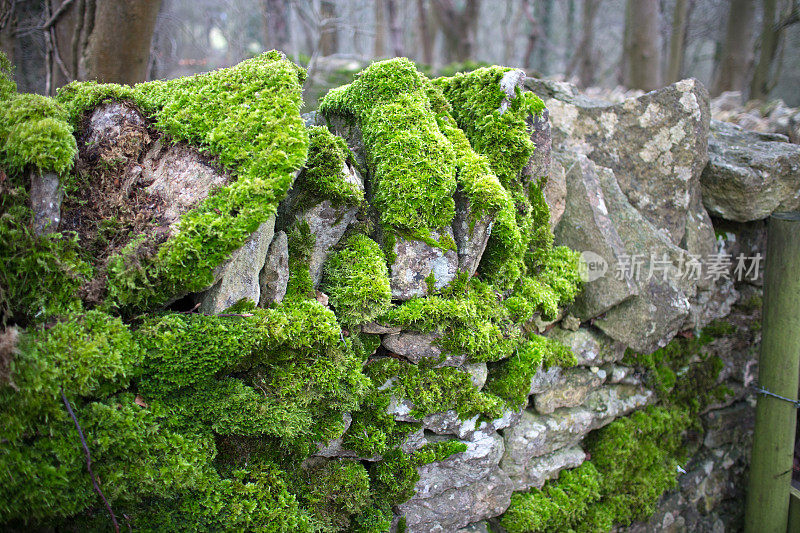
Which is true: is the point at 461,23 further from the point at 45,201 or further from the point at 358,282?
the point at 45,201

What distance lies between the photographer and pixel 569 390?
140 inches

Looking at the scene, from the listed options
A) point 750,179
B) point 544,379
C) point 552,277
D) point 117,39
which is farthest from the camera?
point 750,179

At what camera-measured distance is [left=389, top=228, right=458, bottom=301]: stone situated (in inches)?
108

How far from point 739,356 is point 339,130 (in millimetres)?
4428

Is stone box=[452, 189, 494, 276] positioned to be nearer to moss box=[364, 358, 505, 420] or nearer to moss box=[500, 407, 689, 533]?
moss box=[364, 358, 505, 420]

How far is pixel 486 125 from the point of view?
3.11m

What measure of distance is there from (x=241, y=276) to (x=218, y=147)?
598mm

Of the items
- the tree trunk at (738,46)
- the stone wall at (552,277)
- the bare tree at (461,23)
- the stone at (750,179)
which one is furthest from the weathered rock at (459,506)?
the tree trunk at (738,46)

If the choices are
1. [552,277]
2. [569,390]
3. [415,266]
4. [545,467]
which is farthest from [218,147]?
[545,467]

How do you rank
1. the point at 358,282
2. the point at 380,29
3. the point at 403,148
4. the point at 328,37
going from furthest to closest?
the point at 380,29
the point at 328,37
the point at 403,148
the point at 358,282

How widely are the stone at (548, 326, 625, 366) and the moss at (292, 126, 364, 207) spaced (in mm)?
1915

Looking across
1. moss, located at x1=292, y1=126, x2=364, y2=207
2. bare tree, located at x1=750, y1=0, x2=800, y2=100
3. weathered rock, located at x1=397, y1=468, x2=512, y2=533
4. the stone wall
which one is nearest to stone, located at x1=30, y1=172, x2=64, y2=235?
the stone wall

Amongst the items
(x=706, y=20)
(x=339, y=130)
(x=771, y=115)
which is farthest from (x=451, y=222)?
(x=706, y=20)

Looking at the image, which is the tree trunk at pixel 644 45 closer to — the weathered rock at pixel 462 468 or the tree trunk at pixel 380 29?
the tree trunk at pixel 380 29
